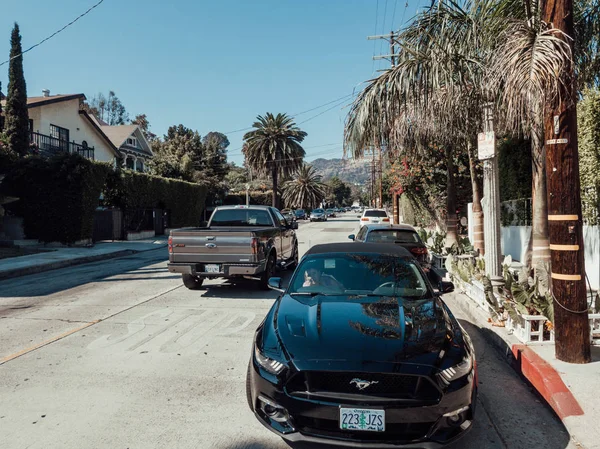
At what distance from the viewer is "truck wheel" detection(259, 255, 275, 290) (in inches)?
387

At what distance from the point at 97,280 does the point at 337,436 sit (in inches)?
411

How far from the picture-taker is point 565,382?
4289mm

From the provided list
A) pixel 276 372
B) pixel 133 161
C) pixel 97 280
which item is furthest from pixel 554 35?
pixel 133 161

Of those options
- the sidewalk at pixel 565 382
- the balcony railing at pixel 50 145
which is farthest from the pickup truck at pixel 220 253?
the balcony railing at pixel 50 145

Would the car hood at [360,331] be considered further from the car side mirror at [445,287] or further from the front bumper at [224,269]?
the front bumper at [224,269]

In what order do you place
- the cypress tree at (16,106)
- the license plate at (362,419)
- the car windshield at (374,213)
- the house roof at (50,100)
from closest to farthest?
the license plate at (362,419), the cypress tree at (16,106), the car windshield at (374,213), the house roof at (50,100)

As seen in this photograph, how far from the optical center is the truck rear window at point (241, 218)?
1157cm

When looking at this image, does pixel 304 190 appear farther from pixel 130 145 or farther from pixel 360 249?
pixel 360 249

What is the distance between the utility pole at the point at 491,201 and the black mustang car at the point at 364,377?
12.8ft

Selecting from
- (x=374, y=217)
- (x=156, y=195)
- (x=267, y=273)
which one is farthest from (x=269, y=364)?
(x=156, y=195)

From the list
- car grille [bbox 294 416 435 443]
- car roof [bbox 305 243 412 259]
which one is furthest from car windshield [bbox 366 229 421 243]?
car grille [bbox 294 416 435 443]

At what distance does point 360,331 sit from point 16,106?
93.7 ft

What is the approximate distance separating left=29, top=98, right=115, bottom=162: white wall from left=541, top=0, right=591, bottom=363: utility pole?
88.2 ft

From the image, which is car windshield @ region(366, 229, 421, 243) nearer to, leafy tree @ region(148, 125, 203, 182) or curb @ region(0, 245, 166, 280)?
curb @ region(0, 245, 166, 280)
